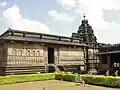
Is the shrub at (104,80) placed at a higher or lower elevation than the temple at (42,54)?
lower

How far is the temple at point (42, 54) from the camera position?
25453 millimetres

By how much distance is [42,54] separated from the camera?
28203 mm

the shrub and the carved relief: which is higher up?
the carved relief

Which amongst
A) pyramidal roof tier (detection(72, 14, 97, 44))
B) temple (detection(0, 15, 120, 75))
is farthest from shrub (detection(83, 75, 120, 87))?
pyramidal roof tier (detection(72, 14, 97, 44))

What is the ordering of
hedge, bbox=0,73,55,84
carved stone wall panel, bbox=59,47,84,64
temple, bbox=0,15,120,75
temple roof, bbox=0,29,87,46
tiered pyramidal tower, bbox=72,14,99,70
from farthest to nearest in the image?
tiered pyramidal tower, bbox=72,14,99,70, carved stone wall panel, bbox=59,47,84,64, temple roof, bbox=0,29,87,46, temple, bbox=0,15,120,75, hedge, bbox=0,73,55,84

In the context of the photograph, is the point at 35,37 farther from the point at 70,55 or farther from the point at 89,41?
the point at 89,41

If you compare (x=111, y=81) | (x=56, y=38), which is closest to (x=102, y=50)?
(x=56, y=38)

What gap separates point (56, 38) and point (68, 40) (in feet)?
7.64

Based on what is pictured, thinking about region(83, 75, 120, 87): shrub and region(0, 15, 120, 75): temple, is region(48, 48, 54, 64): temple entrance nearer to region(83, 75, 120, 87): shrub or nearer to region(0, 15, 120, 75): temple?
region(0, 15, 120, 75): temple

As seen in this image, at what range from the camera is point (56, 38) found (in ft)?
103

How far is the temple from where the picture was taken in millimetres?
25453

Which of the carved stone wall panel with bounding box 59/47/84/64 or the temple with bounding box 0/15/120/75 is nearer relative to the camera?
the temple with bounding box 0/15/120/75

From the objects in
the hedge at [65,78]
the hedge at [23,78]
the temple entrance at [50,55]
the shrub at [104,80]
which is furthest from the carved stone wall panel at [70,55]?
the shrub at [104,80]

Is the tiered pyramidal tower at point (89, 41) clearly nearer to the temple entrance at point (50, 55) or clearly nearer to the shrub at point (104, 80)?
the temple entrance at point (50, 55)
